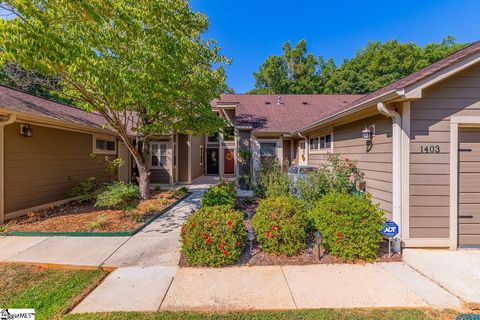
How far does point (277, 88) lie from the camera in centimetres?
3133

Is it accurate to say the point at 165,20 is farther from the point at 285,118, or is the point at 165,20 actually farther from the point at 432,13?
the point at 432,13

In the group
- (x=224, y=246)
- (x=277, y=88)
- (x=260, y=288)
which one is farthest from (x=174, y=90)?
(x=277, y=88)

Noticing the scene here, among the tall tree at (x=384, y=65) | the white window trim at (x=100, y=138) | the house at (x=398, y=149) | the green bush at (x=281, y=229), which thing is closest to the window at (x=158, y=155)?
the white window trim at (x=100, y=138)

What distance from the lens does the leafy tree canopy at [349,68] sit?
25703 mm

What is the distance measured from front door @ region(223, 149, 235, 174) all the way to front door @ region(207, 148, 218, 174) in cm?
98

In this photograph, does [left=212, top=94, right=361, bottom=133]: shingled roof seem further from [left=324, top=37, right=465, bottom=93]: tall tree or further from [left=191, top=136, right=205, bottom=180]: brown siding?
[left=324, top=37, right=465, bottom=93]: tall tree

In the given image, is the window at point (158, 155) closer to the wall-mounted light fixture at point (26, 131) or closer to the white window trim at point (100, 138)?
the white window trim at point (100, 138)

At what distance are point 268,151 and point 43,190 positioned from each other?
8981mm

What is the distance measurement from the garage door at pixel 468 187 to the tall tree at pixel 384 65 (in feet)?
77.6

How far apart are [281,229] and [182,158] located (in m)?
10.6

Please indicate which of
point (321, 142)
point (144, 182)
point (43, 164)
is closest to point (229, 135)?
point (321, 142)

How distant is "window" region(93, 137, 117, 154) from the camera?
10.2m

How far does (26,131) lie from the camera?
Result: 6.70 metres

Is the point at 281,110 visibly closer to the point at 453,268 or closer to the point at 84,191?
the point at 84,191
